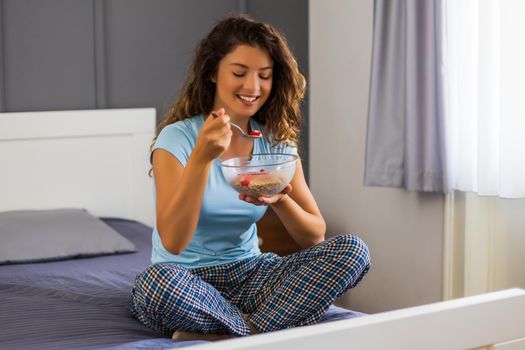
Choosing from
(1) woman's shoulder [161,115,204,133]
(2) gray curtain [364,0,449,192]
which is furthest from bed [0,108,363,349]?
(2) gray curtain [364,0,449,192]

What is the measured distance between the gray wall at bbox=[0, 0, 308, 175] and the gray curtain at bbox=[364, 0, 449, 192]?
79cm

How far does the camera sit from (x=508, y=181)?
2895 millimetres

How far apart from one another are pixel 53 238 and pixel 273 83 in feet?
3.85

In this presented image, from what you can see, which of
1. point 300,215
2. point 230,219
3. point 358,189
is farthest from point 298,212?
point 358,189

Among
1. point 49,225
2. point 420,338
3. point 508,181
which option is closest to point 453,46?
point 508,181

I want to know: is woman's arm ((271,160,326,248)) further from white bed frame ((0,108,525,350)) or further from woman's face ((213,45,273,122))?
white bed frame ((0,108,525,350))

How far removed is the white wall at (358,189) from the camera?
11.2ft

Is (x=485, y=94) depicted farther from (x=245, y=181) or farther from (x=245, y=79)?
(x=245, y=181)

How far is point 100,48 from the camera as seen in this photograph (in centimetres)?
366

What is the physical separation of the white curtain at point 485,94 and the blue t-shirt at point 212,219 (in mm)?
1038

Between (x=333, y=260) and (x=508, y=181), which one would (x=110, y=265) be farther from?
(x=508, y=181)

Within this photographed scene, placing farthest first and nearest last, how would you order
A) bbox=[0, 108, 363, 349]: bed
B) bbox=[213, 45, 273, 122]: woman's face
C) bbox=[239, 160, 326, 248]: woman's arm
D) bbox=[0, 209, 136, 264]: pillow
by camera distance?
1. bbox=[0, 209, 136, 264]: pillow
2. bbox=[0, 108, 363, 349]: bed
3. bbox=[213, 45, 273, 122]: woman's face
4. bbox=[239, 160, 326, 248]: woman's arm

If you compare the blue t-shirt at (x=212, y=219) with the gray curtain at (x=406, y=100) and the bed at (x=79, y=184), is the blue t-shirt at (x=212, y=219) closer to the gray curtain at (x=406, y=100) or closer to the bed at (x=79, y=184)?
the bed at (x=79, y=184)

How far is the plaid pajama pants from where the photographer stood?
77.1 inches
